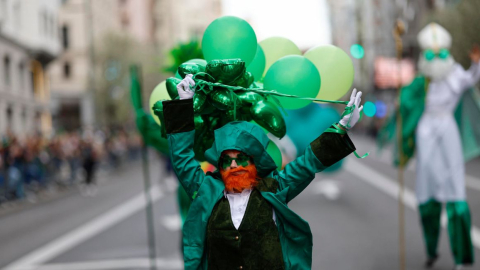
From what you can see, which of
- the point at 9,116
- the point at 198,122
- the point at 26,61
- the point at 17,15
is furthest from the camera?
the point at 26,61

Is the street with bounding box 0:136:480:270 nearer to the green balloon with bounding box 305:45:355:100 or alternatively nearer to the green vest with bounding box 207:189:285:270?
the green balloon with bounding box 305:45:355:100

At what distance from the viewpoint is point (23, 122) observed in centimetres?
2652

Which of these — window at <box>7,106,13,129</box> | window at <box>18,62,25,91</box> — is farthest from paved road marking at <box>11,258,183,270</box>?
window at <box>18,62,25,91</box>

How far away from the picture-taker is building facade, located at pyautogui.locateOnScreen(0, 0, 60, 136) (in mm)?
21083

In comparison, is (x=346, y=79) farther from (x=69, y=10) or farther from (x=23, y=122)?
(x=69, y=10)

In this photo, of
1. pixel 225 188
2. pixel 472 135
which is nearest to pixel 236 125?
pixel 225 188

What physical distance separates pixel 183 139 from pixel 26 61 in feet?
83.2

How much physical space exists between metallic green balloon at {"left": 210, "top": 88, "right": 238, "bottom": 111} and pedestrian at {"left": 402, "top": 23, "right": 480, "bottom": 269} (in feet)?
12.8

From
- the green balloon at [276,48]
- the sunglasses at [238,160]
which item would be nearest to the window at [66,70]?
the green balloon at [276,48]

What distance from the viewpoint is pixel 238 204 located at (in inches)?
126

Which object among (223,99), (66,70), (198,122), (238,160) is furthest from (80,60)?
(238,160)

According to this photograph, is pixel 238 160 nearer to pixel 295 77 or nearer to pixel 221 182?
pixel 221 182

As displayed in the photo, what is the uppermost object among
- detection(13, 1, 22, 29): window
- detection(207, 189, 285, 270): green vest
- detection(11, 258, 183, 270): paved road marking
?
detection(13, 1, 22, 29): window

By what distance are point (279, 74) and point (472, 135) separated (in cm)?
426
